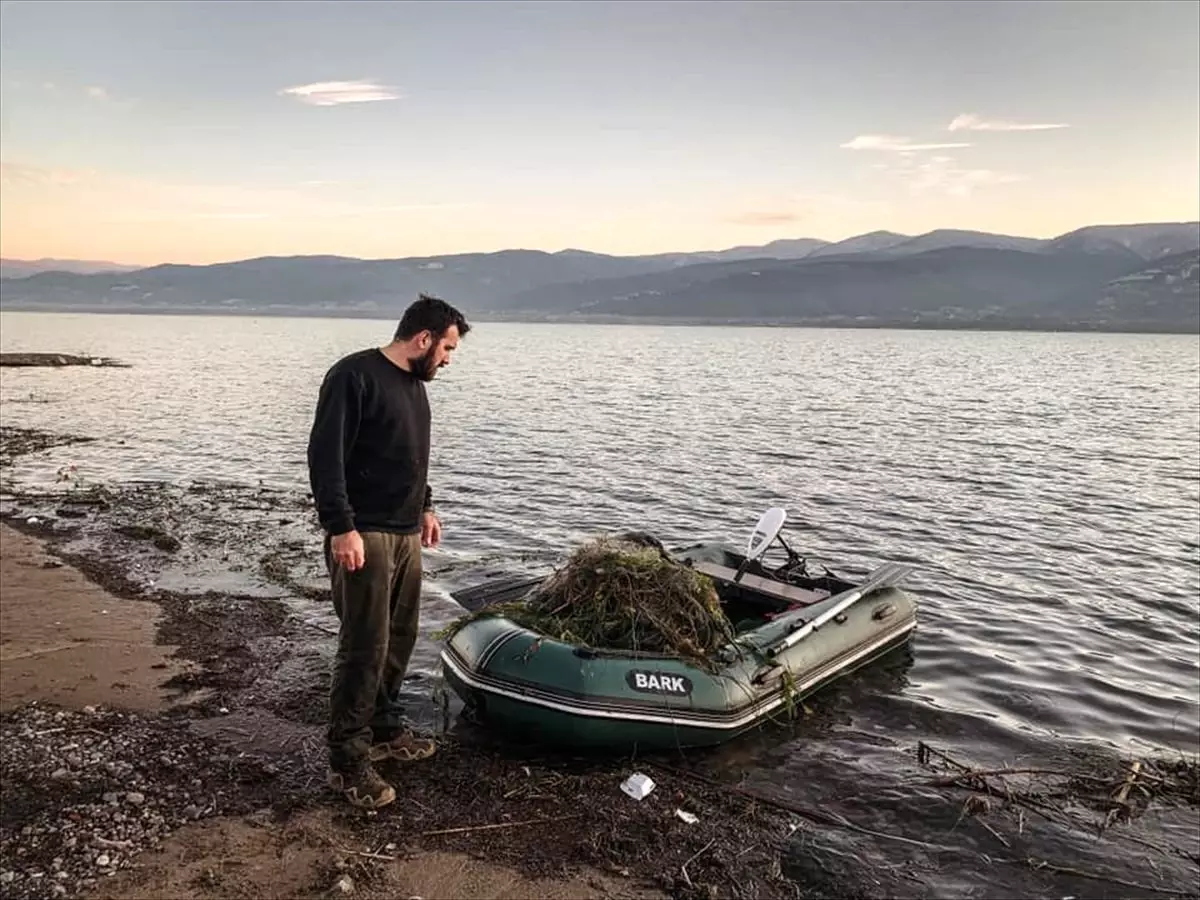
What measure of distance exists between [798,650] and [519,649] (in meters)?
2.73

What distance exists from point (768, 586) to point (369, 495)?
5.62 metres

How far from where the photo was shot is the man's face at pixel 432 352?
5445mm

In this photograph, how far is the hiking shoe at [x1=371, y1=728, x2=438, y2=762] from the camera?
20.0 ft

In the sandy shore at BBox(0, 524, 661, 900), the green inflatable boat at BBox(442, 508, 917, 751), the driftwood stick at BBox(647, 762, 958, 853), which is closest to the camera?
the sandy shore at BBox(0, 524, 661, 900)

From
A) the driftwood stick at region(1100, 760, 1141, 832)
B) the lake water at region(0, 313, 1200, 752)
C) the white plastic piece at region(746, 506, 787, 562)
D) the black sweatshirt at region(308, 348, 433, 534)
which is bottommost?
the lake water at region(0, 313, 1200, 752)

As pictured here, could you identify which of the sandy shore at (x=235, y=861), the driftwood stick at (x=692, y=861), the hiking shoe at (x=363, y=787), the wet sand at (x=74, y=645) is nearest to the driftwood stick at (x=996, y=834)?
the driftwood stick at (x=692, y=861)

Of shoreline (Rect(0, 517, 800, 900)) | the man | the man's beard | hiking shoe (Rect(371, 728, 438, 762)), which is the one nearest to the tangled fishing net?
shoreline (Rect(0, 517, 800, 900))

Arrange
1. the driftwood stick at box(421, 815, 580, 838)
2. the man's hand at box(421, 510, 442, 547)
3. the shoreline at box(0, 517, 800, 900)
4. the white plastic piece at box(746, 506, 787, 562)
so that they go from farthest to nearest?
the white plastic piece at box(746, 506, 787, 562) < the man's hand at box(421, 510, 442, 547) < the driftwood stick at box(421, 815, 580, 838) < the shoreline at box(0, 517, 800, 900)

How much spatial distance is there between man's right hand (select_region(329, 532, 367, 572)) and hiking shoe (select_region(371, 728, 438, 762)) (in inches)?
64.8

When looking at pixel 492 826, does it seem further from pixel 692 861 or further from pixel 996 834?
pixel 996 834

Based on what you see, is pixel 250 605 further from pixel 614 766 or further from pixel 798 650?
pixel 798 650

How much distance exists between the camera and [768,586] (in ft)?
32.2

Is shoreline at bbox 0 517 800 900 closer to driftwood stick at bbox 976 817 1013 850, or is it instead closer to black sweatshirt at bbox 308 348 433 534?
driftwood stick at bbox 976 817 1013 850

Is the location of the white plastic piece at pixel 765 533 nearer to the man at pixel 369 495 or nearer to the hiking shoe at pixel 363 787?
the man at pixel 369 495
